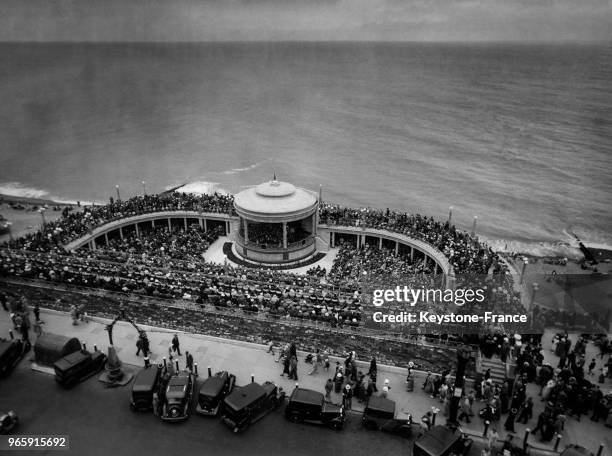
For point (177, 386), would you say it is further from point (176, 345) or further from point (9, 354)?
point (9, 354)

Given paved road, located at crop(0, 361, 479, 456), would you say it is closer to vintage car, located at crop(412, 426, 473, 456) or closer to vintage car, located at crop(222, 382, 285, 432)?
vintage car, located at crop(222, 382, 285, 432)

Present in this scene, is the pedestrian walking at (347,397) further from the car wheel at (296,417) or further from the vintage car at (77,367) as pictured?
the vintage car at (77,367)

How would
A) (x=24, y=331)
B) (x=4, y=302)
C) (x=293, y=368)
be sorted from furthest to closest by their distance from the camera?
(x=4, y=302), (x=24, y=331), (x=293, y=368)

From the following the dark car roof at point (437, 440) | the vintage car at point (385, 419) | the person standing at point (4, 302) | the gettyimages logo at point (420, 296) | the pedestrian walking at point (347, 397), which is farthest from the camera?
the person standing at point (4, 302)

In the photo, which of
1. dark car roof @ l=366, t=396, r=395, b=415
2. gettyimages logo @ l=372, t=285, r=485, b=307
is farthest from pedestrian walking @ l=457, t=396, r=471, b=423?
gettyimages logo @ l=372, t=285, r=485, b=307

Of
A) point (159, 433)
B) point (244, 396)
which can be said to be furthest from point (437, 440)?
point (159, 433)

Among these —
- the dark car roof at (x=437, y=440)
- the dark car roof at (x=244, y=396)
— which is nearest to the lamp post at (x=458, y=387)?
the dark car roof at (x=437, y=440)
